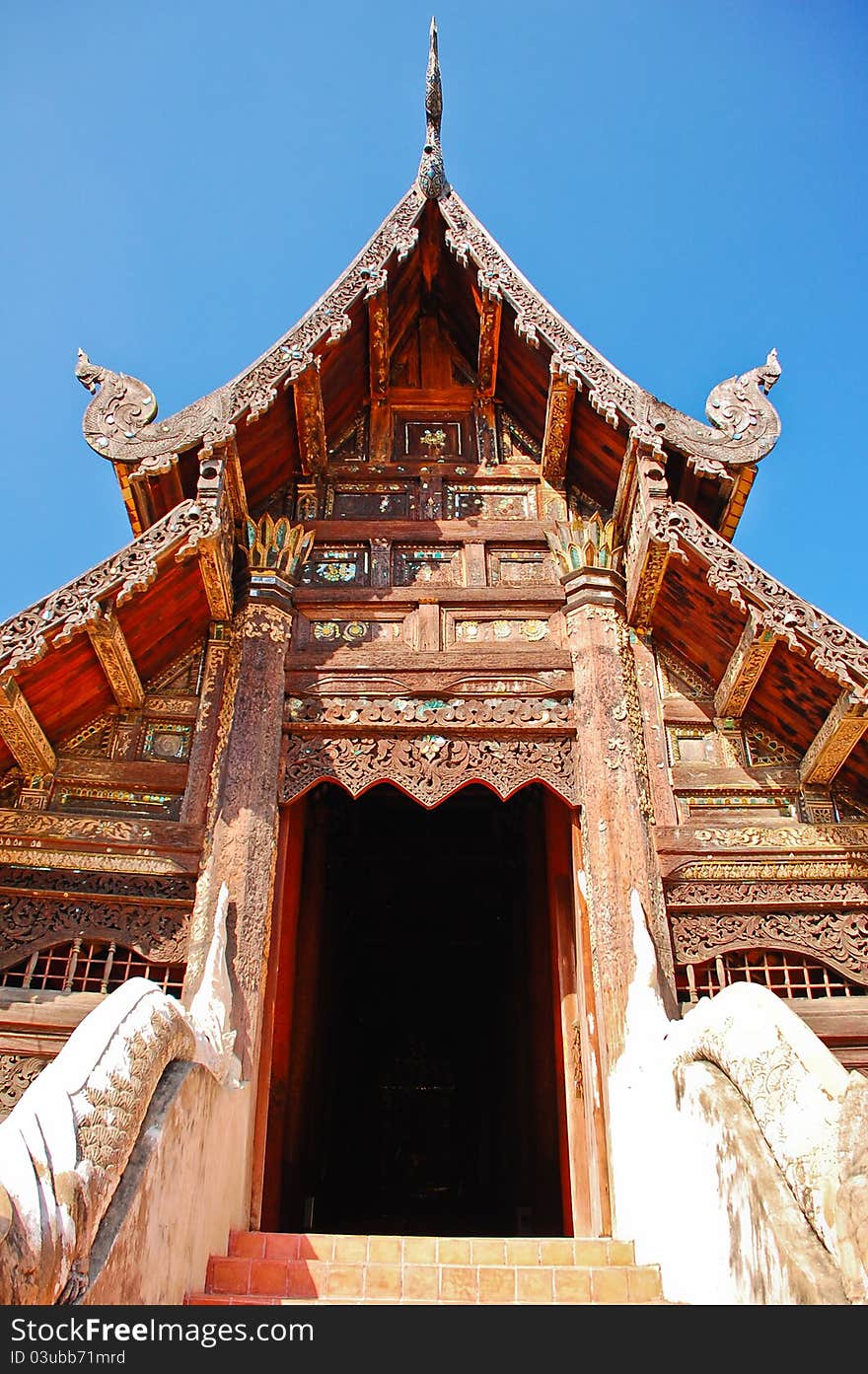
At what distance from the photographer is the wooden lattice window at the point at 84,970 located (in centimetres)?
551

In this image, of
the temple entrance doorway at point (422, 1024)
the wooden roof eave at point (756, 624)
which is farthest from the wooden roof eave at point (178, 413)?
the temple entrance doorway at point (422, 1024)

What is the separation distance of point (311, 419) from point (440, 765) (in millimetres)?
2653

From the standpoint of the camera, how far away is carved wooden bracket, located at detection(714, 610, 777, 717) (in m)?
5.80

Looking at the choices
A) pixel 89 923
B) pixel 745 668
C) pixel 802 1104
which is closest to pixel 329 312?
pixel 745 668

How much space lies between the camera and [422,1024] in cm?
1261

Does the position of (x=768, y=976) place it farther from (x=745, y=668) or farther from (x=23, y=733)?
(x=23, y=733)

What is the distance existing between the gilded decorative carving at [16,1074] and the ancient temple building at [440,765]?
0.06 meters

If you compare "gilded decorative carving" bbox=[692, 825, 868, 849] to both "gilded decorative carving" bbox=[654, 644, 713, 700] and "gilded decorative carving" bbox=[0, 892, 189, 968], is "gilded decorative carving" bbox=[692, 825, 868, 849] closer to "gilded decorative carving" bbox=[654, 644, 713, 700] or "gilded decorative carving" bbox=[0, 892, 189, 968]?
"gilded decorative carving" bbox=[654, 644, 713, 700]

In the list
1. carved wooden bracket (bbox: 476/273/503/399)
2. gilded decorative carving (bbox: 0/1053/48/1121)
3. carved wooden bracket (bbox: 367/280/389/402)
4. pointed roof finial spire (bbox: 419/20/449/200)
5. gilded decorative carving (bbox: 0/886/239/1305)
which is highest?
pointed roof finial spire (bbox: 419/20/449/200)

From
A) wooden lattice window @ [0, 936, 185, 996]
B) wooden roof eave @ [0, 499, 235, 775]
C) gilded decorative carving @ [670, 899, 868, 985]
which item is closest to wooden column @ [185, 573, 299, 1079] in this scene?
wooden roof eave @ [0, 499, 235, 775]

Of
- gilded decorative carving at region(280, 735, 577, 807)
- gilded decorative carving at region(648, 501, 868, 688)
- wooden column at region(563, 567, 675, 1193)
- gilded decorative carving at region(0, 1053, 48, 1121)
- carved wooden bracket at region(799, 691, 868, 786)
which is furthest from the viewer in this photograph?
gilded decorative carving at region(280, 735, 577, 807)

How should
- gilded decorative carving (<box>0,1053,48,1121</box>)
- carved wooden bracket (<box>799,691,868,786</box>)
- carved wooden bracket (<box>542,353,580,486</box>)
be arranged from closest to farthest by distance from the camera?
gilded decorative carving (<box>0,1053,48,1121</box>)
carved wooden bracket (<box>799,691,868,786</box>)
carved wooden bracket (<box>542,353,580,486</box>)

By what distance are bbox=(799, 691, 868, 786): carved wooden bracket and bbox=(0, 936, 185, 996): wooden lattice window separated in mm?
3560

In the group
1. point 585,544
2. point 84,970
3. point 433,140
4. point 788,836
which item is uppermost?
point 433,140
